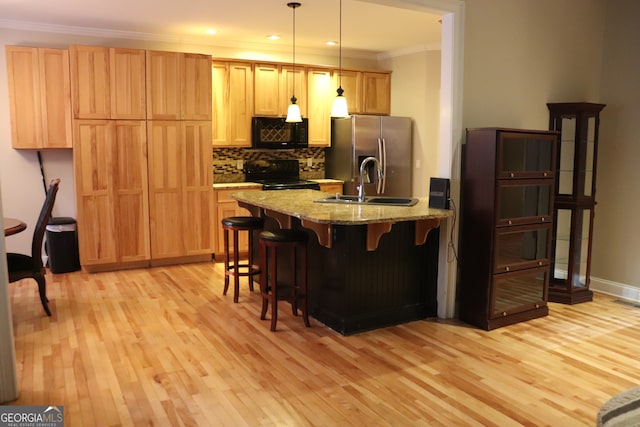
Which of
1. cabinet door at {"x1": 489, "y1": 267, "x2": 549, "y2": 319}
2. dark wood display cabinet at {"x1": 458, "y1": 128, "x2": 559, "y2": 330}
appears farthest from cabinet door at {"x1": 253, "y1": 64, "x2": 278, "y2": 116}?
cabinet door at {"x1": 489, "y1": 267, "x2": 549, "y2": 319}

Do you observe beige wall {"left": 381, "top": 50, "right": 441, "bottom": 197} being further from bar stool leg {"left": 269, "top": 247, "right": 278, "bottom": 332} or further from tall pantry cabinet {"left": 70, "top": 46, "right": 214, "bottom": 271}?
bar stool leg {"left": 269, "top": 247, "right": 278, "bottom": 332}

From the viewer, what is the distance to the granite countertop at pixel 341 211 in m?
3.40

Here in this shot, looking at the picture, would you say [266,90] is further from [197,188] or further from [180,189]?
[180,189]

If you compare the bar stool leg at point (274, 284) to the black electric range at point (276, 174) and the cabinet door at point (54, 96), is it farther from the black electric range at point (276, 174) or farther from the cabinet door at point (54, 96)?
the cabinet door at point (54, 96)

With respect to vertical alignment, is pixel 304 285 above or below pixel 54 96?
below

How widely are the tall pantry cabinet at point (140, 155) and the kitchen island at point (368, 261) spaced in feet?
6.24

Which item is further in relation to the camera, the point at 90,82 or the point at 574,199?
the point at 90,82

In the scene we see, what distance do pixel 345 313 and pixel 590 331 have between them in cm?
184

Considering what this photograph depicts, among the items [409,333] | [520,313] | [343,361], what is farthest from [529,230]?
[343,361]

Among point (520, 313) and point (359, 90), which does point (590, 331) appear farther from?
point (359, 90)

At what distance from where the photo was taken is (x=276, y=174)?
6918mm

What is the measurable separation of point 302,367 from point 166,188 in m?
3.22

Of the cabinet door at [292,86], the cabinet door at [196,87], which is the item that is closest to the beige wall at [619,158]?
the cabinet door at [292,86]

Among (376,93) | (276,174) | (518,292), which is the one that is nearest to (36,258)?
(276,174)
